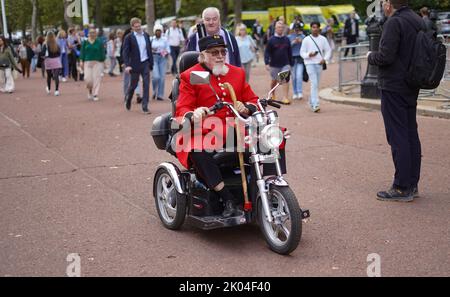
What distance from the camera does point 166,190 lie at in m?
6.34

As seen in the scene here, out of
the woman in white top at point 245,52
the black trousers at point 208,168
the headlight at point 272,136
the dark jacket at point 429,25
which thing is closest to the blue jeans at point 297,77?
the woman in white top at point 245,52

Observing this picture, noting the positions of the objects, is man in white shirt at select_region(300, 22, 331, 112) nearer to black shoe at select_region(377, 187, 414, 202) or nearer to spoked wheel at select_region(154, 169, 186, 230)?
black shoe at select_region(377, 187, 414, 202)

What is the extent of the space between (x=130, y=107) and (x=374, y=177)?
351 inches

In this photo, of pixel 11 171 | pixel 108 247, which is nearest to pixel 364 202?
pixel 108 247

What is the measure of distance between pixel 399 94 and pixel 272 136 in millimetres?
2128

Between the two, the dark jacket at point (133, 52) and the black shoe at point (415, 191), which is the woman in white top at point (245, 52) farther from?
the black shoe at point (415, 191)

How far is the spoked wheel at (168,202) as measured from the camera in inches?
236

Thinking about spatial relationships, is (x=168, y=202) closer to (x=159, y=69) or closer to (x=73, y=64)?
(x=159, y=69)

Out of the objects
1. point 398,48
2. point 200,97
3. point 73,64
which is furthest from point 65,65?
point 200,97

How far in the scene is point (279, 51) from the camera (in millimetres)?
15773

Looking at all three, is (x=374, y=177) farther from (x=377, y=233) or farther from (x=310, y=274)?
(x=310, y=274)

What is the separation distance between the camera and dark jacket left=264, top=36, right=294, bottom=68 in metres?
15.8

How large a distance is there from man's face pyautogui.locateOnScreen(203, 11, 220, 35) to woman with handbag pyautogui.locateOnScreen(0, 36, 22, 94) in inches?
577

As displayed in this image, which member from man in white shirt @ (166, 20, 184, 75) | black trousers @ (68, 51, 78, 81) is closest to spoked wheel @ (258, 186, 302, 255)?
man in white shirt @ (166, 20, 184, 75)
